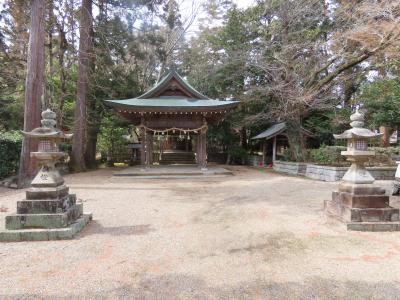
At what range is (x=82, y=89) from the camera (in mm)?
13695

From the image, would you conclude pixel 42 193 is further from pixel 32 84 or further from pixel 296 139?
pixel 296 139

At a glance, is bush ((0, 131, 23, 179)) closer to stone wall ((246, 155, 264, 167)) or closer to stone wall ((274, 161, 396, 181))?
stone wall ((274, 161, 396, 181))

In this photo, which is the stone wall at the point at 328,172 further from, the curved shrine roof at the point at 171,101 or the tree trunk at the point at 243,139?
the tree trunk at the point at 243,139

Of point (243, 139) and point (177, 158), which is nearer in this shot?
point (177, 158)

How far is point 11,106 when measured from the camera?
42.6ft

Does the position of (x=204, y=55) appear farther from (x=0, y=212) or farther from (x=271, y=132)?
(x=0, y=212)

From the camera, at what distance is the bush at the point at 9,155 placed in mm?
9625

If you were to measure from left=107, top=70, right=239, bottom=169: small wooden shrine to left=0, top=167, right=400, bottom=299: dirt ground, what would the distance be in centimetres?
717

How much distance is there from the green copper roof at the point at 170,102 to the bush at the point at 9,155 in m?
4.18

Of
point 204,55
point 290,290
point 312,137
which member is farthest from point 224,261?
point 204,55

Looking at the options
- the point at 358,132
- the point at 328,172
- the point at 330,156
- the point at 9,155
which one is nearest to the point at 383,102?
the point at 330,156

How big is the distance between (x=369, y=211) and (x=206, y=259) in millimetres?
3189

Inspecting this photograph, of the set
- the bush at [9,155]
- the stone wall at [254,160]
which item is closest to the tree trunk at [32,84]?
the bush at [9,155]

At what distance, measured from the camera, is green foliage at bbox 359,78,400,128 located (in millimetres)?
12773
